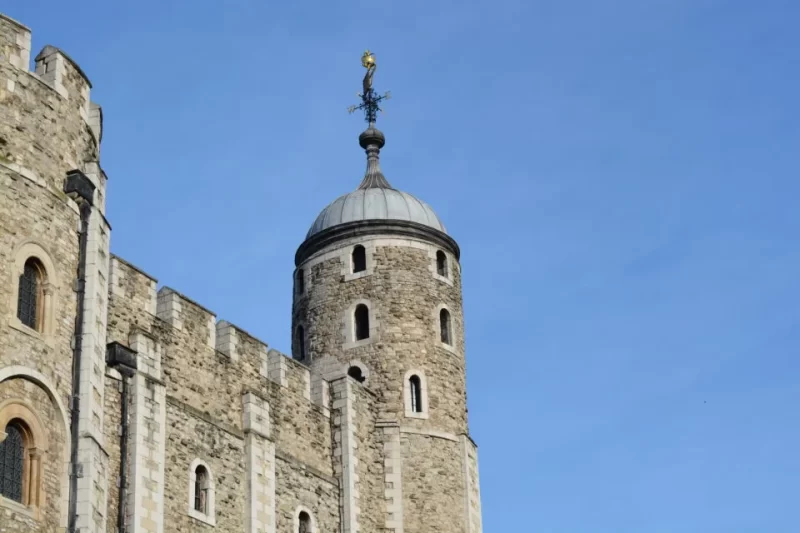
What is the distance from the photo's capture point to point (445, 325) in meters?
37.8

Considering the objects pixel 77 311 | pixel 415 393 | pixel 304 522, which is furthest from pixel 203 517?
pixel 415 393

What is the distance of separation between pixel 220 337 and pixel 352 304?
580 centimetres

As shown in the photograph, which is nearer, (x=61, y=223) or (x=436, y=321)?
(x=61, y=223)

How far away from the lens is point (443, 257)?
38531 millimetres

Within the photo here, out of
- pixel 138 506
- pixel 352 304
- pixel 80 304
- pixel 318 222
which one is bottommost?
pixel 138 506

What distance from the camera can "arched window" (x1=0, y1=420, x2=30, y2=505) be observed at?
74.0ft

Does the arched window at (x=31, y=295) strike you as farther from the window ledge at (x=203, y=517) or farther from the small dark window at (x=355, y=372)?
the small dark window at (x=355, y=372)

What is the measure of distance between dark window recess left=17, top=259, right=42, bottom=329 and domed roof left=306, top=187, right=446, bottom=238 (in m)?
14.3

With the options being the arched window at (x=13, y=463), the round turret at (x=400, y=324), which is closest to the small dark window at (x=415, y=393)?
the round turret at (x=400, y=324)

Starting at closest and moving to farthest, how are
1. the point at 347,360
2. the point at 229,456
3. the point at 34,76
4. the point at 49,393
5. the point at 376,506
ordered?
the point at 49,393 → the point at 34,76 → the point at 229,456 → the point at 376,506 → the point at 347,360

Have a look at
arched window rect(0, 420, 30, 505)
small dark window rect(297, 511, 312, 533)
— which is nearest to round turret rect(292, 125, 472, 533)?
small dark window rect(297, 511, 312, 533)

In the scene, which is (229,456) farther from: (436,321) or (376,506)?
(436,321)

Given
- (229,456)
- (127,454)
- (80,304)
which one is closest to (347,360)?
(229,456)

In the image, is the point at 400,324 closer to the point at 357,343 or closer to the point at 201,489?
the point at 357,343
